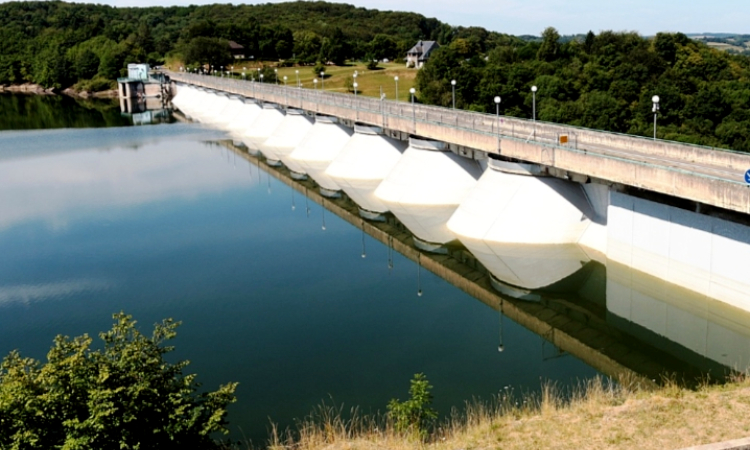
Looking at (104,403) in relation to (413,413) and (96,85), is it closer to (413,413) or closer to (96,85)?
(413,413)

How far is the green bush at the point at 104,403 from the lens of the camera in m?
11.3

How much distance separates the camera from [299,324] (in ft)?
82.7

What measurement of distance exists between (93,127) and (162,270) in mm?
68436

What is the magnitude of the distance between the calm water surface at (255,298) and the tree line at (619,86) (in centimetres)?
2998

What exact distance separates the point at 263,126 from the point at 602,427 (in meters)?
70.3

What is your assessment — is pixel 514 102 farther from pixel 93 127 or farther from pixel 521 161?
pixel 93 127

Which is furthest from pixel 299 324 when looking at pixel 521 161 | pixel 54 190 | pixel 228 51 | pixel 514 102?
pixel 228 51

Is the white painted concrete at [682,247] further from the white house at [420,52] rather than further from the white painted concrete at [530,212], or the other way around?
the white house at [420,52]

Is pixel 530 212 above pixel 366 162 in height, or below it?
below

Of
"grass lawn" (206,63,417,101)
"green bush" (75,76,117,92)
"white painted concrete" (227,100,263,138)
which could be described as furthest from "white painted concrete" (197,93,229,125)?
"green bush" (75,76,117,92)

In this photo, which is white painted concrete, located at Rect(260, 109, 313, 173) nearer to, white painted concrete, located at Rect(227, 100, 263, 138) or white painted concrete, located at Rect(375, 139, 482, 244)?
white painted concrete, located at Rect(227, 100, 263, 138)

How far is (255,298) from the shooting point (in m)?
28.0

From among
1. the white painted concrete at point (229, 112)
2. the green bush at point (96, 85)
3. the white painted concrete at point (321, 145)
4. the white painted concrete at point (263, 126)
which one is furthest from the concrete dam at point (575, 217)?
the green bush at point (96, 85)

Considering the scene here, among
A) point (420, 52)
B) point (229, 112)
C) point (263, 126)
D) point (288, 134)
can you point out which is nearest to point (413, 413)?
point (288, 134)
